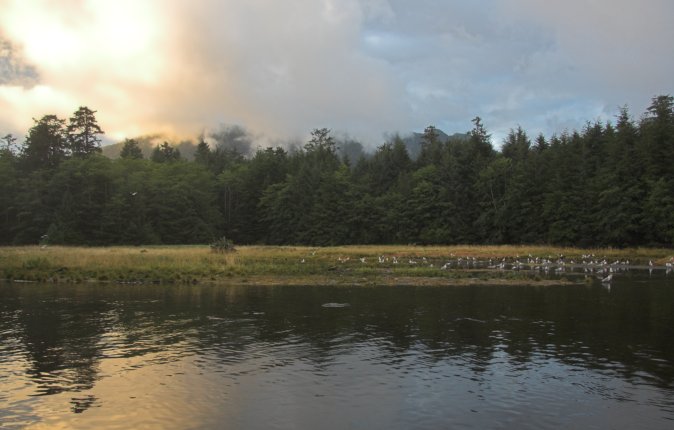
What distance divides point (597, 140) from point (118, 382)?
9578 cm

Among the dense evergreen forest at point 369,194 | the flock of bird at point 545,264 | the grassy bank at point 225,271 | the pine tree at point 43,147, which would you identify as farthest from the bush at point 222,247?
the pine tree at point 43,147

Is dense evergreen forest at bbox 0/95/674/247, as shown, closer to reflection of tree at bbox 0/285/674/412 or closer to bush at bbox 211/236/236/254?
bush at bbox 211/236/236/254

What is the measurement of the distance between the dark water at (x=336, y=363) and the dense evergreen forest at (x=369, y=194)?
5978 centimetres

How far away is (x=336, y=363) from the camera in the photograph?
15.8 m

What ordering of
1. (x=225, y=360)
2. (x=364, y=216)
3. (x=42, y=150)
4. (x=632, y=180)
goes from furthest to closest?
1. (x=364, y=216)
2. (x=42, y=150)
3. (x=632, y=180)
4. (x=225, y=360)

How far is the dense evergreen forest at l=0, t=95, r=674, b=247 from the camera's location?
80.6 m

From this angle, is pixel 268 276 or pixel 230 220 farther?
pixel 230 220

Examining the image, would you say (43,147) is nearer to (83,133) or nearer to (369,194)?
(83,133)

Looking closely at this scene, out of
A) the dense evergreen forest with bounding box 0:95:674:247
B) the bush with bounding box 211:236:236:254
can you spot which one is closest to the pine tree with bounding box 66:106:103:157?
the dense evergreen forest with bounding box 0:95:674:247

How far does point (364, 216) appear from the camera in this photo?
354 feet

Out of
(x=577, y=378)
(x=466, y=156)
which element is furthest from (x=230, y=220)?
(x=577, y=378)

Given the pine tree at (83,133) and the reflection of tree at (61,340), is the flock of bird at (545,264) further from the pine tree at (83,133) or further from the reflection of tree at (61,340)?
the pine tree at (83,133)

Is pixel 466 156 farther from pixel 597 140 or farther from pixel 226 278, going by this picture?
pixel 226 278

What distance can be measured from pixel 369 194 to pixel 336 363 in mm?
98613
